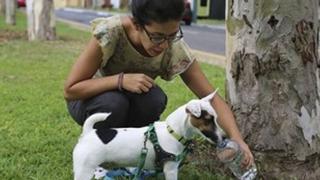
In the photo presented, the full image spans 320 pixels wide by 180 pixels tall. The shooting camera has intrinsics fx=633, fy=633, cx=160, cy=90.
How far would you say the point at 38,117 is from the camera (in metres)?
4.91

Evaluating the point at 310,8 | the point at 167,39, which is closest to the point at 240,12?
the point at 310,8

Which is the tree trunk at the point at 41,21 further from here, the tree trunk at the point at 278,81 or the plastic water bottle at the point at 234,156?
the plastic water bottle at the point at 234,156

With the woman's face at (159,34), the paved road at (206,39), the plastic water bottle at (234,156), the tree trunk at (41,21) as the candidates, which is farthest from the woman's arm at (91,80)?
the tree trunk at (41,21)

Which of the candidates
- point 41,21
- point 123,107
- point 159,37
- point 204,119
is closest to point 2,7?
point 41,21

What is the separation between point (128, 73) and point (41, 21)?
1032cm

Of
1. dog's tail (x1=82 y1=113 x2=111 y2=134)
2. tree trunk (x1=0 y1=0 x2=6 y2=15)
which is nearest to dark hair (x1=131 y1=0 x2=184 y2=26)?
dog's tail (x1=82 y1=113 x2=111 y2=134)

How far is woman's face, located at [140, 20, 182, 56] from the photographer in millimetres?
2557

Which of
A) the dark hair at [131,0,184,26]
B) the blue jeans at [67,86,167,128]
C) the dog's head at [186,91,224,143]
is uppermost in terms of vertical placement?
the dark hair at [131,0,184,26]

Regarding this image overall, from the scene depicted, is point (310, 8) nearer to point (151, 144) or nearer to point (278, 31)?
point (278, 31)

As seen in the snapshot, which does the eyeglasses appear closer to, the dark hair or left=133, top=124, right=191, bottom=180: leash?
the dark hair

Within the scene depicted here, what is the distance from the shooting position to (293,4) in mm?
3139

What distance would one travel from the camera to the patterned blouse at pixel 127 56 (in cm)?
287

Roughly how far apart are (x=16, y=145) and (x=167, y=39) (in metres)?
1.77

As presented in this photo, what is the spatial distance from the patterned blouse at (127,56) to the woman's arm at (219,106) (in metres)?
0.05
